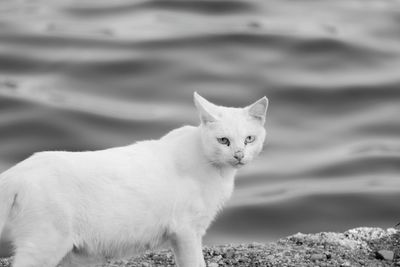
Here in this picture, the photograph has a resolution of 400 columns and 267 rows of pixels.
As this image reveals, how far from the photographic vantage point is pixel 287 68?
1416 cm

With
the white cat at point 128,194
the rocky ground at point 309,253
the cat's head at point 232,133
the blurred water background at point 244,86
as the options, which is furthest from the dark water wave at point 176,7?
the cat's head at point 232,133

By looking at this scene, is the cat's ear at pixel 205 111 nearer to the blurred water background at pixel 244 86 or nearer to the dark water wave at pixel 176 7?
the blurred water background at pixel 244 86

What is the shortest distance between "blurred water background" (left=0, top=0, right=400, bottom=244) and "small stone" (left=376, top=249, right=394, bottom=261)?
3.41 m

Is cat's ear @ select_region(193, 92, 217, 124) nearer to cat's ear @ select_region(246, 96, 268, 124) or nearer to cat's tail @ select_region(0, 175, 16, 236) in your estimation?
cat's ear @ select_region(246, 96, 268, 124)

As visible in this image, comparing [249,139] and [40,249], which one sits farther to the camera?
[249,139]

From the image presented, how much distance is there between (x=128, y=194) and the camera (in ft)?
16.4

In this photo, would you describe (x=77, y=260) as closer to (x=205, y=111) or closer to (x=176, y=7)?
(x=205, y=111)

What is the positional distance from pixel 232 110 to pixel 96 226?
110 cm

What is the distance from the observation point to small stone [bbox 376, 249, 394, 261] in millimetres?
6184

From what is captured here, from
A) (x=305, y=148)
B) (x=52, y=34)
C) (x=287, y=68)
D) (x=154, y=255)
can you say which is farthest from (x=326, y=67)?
(x=154, y=255)

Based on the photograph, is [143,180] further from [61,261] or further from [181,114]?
[181,114]

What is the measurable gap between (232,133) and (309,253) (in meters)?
1.35

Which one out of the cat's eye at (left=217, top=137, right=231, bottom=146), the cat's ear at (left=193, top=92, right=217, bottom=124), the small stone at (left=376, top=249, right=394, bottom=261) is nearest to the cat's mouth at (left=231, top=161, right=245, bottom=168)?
the cat's eye at (left=217, top=137, right=231, bottom=146)

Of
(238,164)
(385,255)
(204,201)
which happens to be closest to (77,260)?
(204,201)
